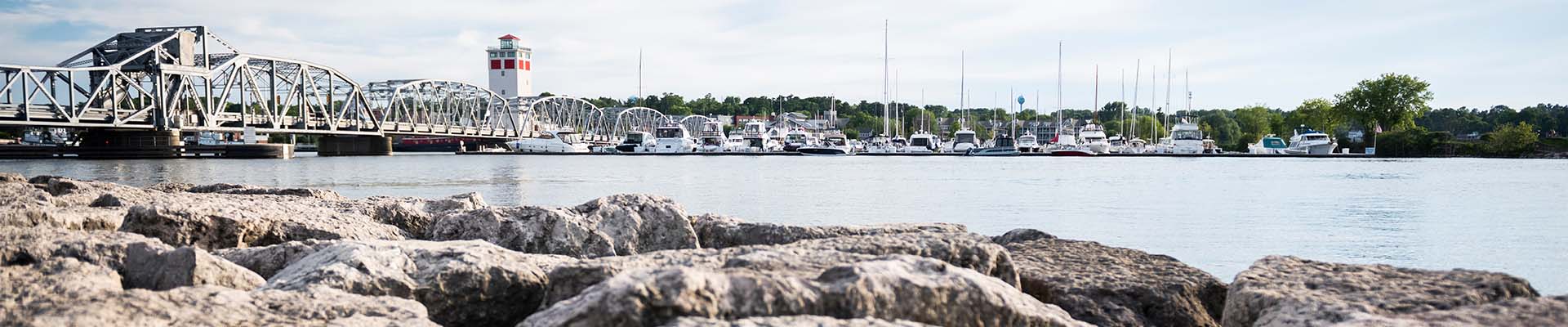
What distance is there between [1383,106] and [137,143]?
86.4 metres

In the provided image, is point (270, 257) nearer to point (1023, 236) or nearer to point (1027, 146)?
point (1023, 236)

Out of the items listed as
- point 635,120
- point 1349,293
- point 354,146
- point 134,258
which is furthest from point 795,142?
point 1349,293

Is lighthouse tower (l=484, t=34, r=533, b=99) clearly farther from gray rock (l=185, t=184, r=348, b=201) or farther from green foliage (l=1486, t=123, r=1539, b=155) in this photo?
gray rock (l=185, t=184, r=348, b=201)

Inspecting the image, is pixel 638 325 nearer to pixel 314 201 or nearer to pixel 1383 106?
pixel 314 201

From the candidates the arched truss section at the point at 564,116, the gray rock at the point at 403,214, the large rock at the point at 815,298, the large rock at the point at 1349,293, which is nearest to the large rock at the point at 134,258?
the large rock at the point at 815,298

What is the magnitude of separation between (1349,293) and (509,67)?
14161cm

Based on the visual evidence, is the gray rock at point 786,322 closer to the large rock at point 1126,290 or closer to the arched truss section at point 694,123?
the large rock at point 1126,290

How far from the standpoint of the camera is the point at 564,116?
452 ft

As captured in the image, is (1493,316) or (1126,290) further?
(1126,290)

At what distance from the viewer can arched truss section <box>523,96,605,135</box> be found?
120 m

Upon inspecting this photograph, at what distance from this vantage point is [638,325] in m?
2.86

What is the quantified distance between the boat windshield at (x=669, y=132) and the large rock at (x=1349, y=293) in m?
81.0

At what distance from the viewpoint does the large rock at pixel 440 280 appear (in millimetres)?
4148

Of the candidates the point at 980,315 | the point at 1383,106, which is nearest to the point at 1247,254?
the point at 980,315
